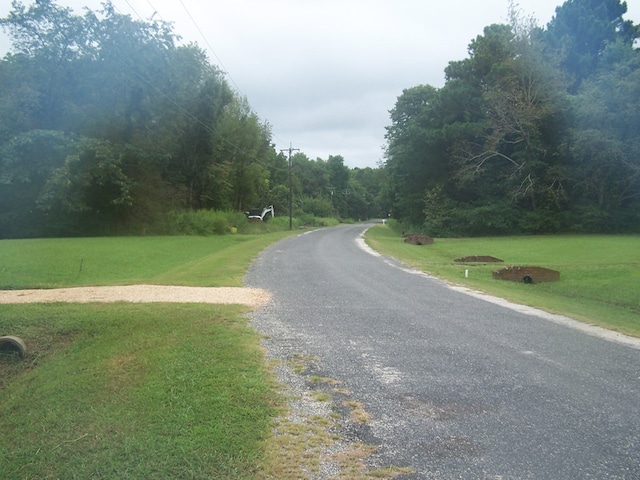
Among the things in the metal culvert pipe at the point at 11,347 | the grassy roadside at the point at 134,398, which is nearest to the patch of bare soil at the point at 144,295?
the grassy roadside at the point at 134,398

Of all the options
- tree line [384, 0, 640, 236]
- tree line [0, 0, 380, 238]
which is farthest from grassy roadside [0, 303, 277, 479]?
tree line [384, 0, 640, 236]

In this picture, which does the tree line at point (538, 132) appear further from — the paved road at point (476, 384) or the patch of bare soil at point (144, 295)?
the patch of bare soil at point (144, 295)

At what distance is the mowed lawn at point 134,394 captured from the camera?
4133 mm

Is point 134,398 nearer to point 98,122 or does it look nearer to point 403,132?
point 98,122

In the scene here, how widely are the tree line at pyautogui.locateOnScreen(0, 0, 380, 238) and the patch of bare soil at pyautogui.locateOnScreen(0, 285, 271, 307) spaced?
25.3 metres

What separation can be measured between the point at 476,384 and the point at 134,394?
369 cm

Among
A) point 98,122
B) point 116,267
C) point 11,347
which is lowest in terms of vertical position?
point 116,267

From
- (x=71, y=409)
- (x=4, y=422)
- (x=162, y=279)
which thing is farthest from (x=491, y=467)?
(x=162, y=279)

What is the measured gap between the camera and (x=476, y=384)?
5.77 meters

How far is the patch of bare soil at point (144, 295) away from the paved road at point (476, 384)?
1.07m

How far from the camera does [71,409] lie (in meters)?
5.32

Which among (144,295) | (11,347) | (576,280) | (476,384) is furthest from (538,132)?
(11,347)

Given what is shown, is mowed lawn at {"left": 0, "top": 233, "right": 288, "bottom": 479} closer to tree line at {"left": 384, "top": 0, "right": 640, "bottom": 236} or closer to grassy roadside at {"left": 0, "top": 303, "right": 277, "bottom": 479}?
grassy roadside at {"left": 0, "top": 303, "right": 277, "bottom": 479}

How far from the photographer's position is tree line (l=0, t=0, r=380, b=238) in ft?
115
